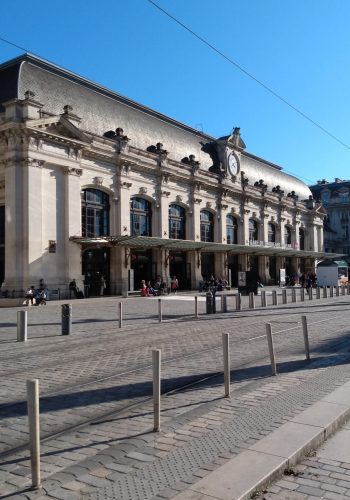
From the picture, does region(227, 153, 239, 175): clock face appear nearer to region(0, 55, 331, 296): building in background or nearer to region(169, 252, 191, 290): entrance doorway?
region(0, 55, 331, 296): building in background

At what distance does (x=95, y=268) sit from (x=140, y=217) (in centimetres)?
749

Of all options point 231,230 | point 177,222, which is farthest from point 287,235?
point 177,222

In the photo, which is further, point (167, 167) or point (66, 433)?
point (167, 167)

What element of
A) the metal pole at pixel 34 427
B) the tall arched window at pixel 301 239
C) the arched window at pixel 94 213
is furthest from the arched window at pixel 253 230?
the metal pole at pixel 34 427

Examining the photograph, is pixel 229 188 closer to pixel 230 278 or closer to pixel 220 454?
pixel 230 278

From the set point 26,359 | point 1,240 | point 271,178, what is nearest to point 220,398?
point 26,359

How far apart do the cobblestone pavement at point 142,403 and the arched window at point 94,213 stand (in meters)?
24.2

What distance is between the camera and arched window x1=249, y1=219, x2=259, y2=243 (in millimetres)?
59250

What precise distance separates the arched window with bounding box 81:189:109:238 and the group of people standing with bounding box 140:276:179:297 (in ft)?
18.1

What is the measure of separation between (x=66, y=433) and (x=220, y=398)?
2281mm

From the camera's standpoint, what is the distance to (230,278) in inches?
2008

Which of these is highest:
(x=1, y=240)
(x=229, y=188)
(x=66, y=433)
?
(x=229, y=188)

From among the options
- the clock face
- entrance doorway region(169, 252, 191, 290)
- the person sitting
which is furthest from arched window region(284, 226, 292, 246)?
the person sitting

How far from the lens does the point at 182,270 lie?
46812 mm
